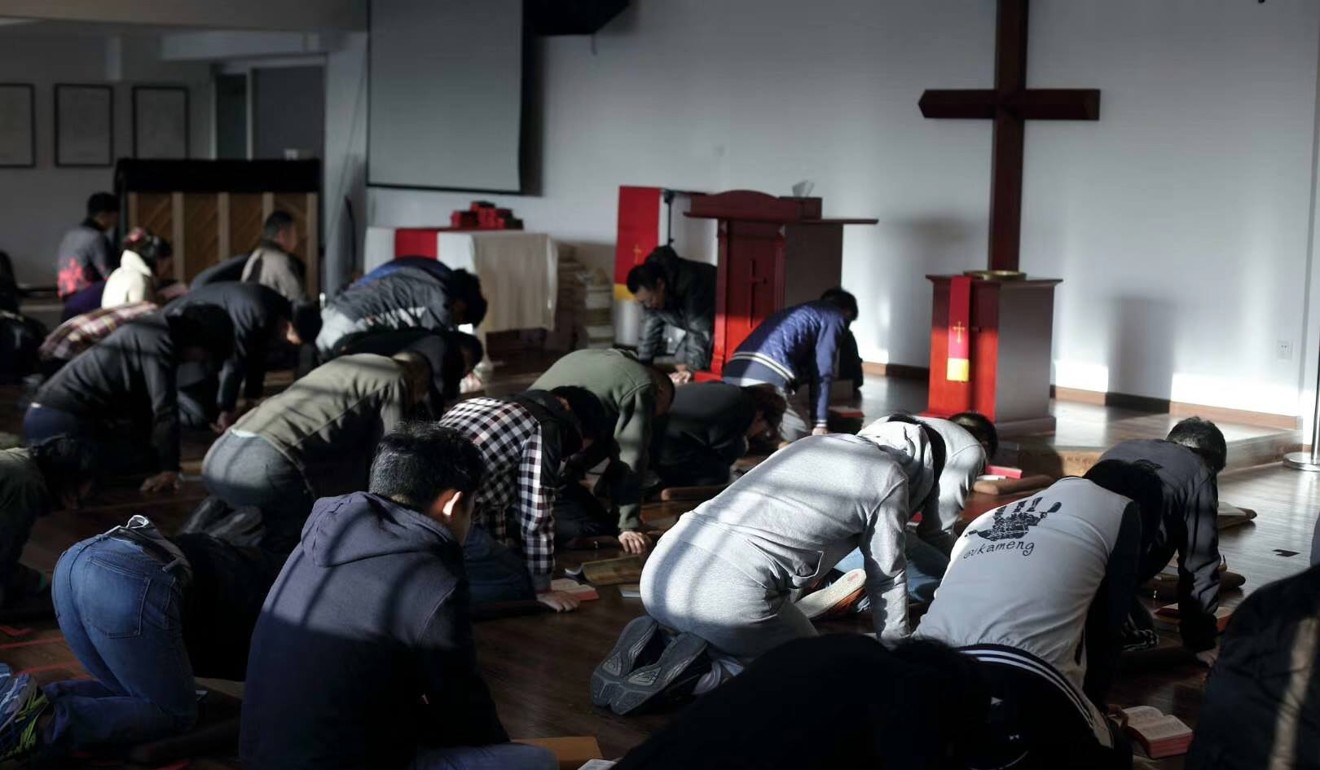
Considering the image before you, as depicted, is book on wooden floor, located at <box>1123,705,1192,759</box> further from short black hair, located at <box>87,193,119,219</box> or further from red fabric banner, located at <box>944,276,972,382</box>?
short black hair, located at <box>87,193,119,219</box>

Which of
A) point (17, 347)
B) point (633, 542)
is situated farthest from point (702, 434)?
point (17, 347)

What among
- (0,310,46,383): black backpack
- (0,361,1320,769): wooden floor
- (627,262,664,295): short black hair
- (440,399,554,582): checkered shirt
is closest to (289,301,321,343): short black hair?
(0,361,1320,769): wooden floor

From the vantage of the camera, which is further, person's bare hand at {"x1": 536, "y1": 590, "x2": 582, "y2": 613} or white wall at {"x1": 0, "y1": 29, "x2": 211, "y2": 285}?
white wall at {"x1": 0, "y1": 29, "x2": 211, "y2": 285}

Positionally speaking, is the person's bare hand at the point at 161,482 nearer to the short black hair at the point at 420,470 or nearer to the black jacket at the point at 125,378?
the black jacket at the point at 125,378

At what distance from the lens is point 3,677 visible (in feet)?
13.0

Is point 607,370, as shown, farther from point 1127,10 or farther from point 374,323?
point 1127,10

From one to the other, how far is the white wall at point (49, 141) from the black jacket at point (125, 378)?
35.7ft

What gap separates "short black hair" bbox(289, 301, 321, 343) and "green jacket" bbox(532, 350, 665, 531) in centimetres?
316

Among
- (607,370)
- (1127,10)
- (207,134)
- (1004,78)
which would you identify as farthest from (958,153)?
(207,134)

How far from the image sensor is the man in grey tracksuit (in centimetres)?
427

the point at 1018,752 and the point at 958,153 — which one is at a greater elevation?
the point at 958,153

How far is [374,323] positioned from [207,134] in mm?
10384

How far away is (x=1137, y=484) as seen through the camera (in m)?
4.55

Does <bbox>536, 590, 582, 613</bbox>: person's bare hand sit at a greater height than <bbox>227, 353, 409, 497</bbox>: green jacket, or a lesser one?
lesser
